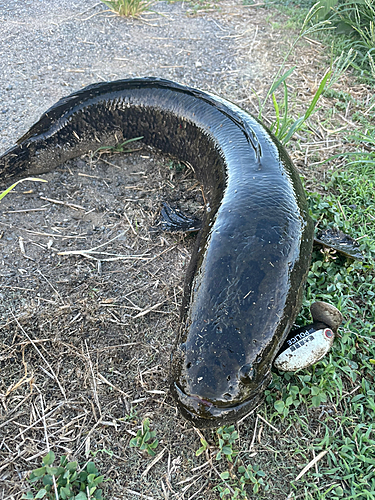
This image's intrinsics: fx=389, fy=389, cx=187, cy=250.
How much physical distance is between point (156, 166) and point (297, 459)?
2.96 m

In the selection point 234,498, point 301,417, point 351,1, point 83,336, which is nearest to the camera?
point 234,498

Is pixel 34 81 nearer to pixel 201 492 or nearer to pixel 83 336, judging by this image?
pixel 83 336

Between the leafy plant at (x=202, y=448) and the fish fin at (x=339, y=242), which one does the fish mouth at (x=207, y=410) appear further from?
the fish fin at (x=339, y=242)

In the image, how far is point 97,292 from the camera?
296 cm

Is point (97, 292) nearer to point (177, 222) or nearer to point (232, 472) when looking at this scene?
point (177, 222)

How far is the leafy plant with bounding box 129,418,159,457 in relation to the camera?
7.30 feet

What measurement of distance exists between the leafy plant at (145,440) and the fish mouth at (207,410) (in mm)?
293

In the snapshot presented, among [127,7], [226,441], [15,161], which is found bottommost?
[226,441]

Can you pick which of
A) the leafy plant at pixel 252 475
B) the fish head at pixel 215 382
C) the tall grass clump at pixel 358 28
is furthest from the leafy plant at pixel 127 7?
the leafy plant at pixel 252 475

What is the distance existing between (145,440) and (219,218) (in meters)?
1.53

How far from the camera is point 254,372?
7.11 feet

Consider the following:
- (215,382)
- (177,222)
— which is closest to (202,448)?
(215,382)

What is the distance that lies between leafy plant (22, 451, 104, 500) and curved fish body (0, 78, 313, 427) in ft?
2.00

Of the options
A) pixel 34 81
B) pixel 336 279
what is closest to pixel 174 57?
pixel 34 81
